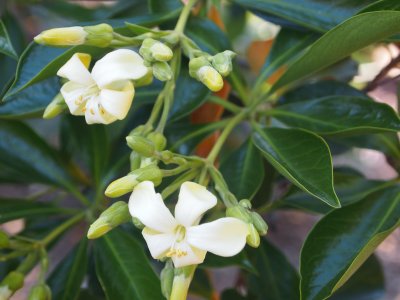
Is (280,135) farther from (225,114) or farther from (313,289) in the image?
(225,114)

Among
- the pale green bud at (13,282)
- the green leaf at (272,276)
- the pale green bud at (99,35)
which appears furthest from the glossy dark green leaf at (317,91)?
the pale green bud at (13,282)

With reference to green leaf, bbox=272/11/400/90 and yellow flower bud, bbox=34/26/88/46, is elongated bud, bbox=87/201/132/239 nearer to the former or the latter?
yellow flower bud, bbox=34/26/88/46

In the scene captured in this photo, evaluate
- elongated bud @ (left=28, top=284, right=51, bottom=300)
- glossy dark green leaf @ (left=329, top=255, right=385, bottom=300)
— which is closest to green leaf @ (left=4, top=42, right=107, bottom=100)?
elongated bud @ (left=28, top=284, right=51, bottom=300)

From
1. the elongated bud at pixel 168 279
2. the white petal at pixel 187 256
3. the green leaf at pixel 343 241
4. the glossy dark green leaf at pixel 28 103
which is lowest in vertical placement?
the green leaf at pixel 343 241

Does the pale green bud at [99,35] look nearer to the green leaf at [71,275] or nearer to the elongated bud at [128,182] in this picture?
the elongated bud at [128,182]

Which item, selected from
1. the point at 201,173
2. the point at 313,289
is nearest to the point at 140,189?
the point at 201,173

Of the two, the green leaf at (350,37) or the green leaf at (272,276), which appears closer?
the green leaf at (350,37)
